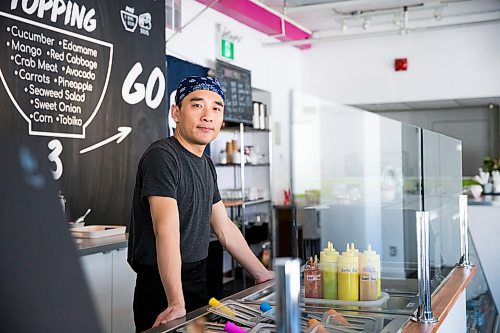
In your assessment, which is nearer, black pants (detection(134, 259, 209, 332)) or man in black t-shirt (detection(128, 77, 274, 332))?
man in black t-shirt (detection(128, 77, 274, 332))

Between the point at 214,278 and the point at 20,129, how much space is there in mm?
2595

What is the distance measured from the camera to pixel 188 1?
613 cm

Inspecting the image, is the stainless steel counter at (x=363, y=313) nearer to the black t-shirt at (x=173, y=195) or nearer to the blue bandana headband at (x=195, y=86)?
the black t-shirt at (x=173, y=195)

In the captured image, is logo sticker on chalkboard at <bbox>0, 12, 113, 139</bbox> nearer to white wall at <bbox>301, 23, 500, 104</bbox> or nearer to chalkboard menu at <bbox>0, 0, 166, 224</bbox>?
chalkboard menu at <bbox>0, 0, 166, 224</bbox>

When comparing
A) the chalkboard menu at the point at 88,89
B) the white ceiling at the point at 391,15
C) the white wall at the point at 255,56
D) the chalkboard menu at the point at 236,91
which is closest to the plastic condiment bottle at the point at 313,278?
the chalkboard menu at the point at 88,89

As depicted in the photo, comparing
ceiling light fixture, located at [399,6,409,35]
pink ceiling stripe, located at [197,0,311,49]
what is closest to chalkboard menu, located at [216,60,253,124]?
pink ceiling stripe, located at [197,0,311,49]

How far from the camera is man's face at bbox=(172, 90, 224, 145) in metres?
2.43

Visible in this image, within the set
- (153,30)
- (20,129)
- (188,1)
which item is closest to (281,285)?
(20,129)

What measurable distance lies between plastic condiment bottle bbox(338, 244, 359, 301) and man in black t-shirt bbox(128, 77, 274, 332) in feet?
1.91

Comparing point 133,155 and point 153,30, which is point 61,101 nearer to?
point 133,155

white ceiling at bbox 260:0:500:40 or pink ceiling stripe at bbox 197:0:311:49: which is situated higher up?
white ceiling at bbox 260:0:500:40

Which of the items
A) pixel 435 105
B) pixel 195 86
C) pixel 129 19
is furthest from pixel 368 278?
pixel 435 105

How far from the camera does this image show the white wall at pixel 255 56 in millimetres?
6160

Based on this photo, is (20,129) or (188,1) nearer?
(20,129)
